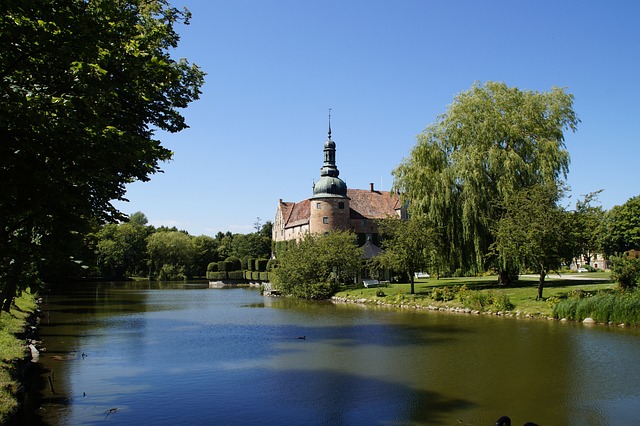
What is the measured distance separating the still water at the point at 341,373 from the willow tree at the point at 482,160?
24.0 ft

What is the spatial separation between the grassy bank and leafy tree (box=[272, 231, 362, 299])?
2131 centimetres

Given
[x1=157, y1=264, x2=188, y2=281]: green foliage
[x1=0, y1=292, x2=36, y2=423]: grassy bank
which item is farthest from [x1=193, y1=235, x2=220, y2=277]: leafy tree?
[x1=0, y1=292, x2=36, y2=423]: grassy bank

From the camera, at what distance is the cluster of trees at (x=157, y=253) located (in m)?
76.3

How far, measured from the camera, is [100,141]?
7.60 m

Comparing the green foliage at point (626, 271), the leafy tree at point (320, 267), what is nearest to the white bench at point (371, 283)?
the leafy tree at point (320, 267)

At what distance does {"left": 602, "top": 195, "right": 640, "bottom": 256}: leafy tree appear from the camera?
54.8m

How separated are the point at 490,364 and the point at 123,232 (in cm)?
7350

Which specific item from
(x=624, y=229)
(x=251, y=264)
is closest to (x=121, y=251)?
(x=251, y=264)

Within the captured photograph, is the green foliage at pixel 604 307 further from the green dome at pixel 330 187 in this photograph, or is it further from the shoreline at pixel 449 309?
the green dome at pixel 330 187

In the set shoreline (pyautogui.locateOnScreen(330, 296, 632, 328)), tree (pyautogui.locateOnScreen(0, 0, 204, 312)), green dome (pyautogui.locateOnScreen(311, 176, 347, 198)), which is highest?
green dome (pyautogui.locateOnScreen(311, 176, 347, 198))

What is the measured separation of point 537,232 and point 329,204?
31.3 meters

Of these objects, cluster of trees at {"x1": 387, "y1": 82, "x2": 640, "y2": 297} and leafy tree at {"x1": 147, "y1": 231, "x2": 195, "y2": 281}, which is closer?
cluster of trees at {"x1": 387, "y1": 82, "x2": 640, "y2": 297}

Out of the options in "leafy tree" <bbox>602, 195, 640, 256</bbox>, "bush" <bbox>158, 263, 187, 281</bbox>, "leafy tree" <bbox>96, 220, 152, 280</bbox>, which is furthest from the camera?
"bush" <bbox>158, 263, 187, 281</bbox>

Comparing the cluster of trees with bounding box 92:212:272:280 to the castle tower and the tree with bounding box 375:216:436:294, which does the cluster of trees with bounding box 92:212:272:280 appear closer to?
the castle tower
